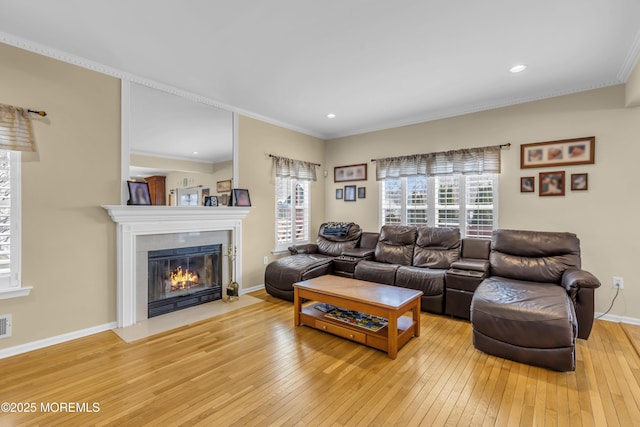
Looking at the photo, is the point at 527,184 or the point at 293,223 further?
the point at 293,223

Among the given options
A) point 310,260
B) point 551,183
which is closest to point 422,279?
point 310,260

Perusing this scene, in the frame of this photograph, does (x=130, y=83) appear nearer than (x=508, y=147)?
Yes

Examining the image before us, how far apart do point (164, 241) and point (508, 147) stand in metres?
4.72

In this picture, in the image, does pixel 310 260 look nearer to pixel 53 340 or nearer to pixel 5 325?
pixel 53 340

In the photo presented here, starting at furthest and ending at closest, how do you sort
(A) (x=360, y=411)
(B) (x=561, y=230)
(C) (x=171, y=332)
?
(B) (x=561, y=230) → (C) (x=171, y=332) → (A) (x=360, y=411)

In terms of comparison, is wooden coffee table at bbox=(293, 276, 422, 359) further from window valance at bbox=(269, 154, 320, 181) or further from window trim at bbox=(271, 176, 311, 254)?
window valance at bbox=(269, 154, 320, 181)

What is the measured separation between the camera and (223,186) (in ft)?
13.8

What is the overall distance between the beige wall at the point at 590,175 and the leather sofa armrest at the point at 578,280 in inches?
33.3

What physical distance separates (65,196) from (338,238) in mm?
3718

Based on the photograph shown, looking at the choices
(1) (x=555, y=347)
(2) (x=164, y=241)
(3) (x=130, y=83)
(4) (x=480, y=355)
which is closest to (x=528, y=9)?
(1) (x=555, y=347)

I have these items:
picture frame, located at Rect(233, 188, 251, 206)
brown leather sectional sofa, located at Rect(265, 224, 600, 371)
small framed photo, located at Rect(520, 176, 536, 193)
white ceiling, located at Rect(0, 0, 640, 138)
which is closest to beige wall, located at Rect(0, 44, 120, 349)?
A: white ceiling, located at Rect(0, 0, 640, 138)

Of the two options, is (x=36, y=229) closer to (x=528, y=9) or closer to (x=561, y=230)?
(x=528, y=9)

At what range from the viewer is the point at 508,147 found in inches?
158

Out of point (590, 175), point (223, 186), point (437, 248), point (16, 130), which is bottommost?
point (437, 248)
